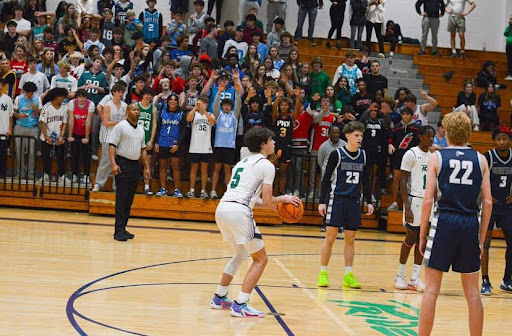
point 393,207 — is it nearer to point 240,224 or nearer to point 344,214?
point 344,214

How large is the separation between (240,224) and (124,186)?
4.99 metres

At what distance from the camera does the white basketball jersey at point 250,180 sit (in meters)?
7.88

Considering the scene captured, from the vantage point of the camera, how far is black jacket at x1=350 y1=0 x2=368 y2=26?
828 inches

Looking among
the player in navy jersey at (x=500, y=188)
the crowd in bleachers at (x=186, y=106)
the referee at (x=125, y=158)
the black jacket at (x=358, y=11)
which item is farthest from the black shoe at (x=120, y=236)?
the black jacket at (x=358, y=11)

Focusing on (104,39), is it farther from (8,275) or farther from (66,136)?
(8,275)

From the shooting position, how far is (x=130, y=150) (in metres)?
12.3

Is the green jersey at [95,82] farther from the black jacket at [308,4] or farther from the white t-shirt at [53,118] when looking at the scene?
the black jacket at [308,4]

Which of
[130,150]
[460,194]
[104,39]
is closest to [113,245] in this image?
[130,150]

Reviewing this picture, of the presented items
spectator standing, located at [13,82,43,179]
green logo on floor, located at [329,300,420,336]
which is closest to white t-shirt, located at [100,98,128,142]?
spectator standing, located at [13,82,43,179]

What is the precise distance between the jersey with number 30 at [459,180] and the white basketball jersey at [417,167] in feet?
11.7

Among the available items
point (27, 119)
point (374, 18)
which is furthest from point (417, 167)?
point (374, 18)

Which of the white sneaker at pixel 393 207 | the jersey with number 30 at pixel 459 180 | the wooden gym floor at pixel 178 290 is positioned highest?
the jersey with number 30 at pixel 459 180

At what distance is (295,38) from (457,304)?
13306mm

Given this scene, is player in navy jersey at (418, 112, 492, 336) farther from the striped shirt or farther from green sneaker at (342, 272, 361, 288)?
the striped shirt
